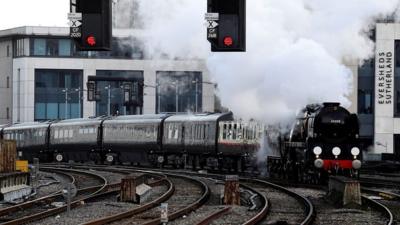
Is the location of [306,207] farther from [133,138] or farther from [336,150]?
[133,138]

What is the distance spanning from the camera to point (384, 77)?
77.1m

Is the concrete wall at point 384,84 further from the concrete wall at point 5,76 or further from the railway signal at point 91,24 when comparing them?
the railway signal at point 91,24

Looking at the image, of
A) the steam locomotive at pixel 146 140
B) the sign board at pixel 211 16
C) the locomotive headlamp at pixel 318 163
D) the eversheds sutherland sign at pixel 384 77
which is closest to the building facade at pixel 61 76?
the eversheds sutherland sign at pixel 384 77

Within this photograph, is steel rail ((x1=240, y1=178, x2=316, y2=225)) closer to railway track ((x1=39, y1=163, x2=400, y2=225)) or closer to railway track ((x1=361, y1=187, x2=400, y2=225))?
railway track ((x1=39, y1=163, x2=400, y2=225))

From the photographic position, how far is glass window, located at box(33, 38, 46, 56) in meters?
99.2

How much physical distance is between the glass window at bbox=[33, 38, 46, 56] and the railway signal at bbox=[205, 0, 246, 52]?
82403 mm

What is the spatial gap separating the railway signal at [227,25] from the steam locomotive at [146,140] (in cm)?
1708

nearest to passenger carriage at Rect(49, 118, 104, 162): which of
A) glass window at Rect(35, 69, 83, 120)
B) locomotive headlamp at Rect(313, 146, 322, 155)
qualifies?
locomotive headlamp at Rect(313, 146, 322, 155)

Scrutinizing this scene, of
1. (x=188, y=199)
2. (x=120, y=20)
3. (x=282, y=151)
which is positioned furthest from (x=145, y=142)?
(x=188, y=199)

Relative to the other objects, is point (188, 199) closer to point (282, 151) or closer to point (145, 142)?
point (282, 151)

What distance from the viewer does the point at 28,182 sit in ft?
88.8

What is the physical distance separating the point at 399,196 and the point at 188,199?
19.8ft

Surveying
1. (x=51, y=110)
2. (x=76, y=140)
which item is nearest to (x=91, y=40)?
(x=76, y=140)

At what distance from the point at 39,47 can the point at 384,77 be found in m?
41.9
